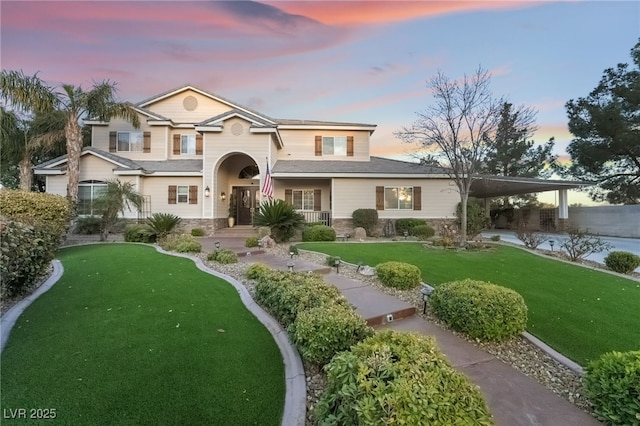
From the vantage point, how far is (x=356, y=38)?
11.8m

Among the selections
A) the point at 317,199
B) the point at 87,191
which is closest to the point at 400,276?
the point at 317,199

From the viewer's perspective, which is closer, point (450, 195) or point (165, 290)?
point (165, 290)

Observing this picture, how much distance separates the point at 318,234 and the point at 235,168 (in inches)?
359

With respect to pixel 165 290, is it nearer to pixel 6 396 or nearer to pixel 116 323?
pixel 116 323

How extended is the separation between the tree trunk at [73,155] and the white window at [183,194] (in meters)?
4.69

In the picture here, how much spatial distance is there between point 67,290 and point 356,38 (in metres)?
11.8

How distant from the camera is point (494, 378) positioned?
3262 millimetres

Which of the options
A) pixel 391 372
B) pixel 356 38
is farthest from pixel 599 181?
pixel 391 372

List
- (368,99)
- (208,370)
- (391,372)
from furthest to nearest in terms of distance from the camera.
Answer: (368,99) < (208,370) < (391,372)

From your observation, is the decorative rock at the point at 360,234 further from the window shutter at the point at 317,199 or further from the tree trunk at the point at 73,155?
the tree trunk at the point at 73,155

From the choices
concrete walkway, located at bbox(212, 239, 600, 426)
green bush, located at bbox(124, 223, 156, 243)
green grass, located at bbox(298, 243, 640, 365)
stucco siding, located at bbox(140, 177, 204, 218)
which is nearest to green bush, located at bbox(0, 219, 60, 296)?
concrete walkway, located at bbox(212, 239, 600, 426)

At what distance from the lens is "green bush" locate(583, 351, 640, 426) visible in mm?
2498

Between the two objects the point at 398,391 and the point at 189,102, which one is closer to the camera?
the point at 398,391

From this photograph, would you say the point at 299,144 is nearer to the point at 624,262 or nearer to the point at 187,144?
the point at 187,144
